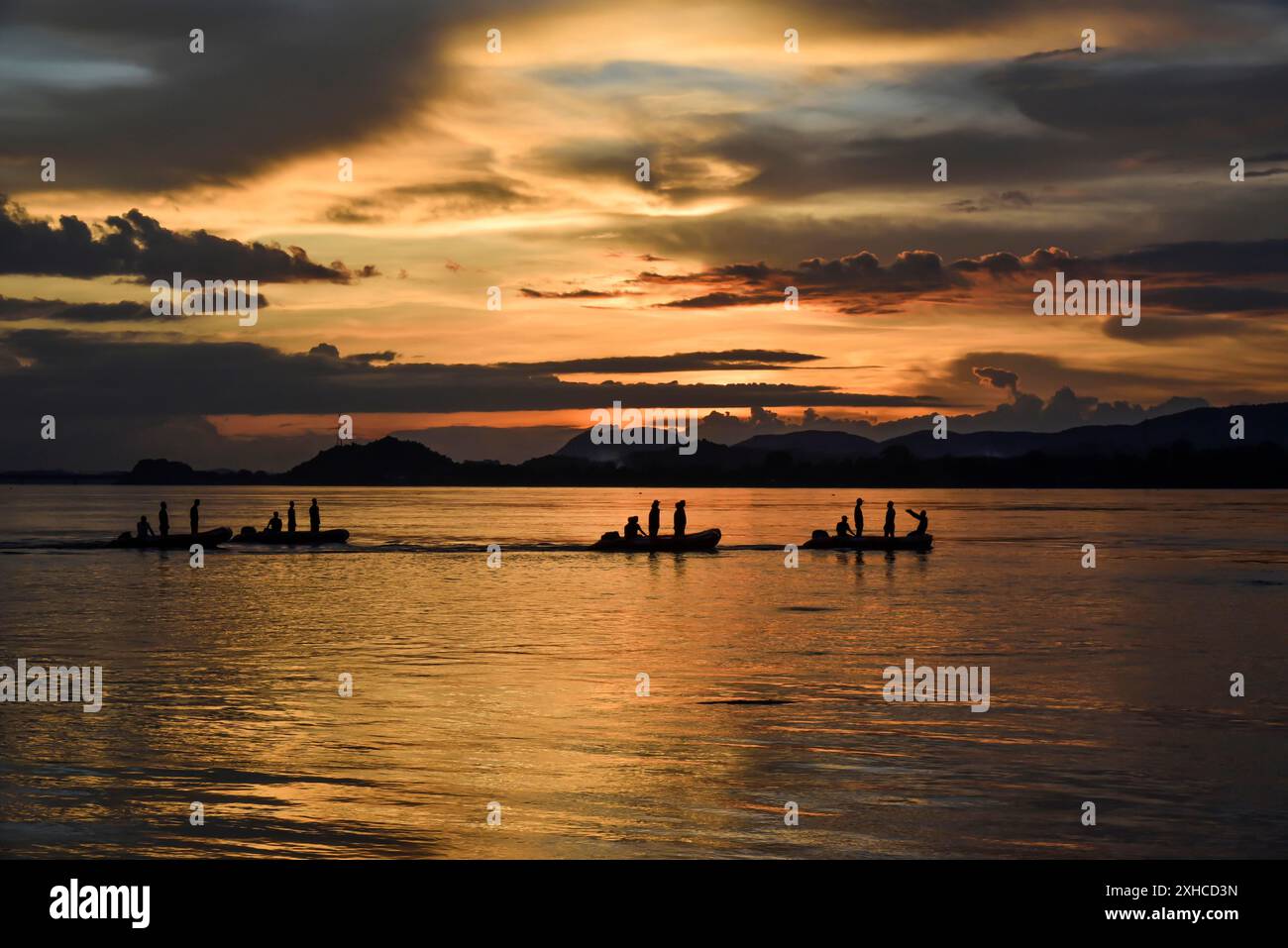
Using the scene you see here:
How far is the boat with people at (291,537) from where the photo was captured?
8338 centimetres

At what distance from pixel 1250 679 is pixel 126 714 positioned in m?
25.5

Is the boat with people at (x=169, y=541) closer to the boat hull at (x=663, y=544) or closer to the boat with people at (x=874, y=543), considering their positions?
the boat hull at (x=663, y=544)

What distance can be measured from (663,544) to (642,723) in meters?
51.6

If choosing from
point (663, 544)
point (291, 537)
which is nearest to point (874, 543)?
point (663, 544)

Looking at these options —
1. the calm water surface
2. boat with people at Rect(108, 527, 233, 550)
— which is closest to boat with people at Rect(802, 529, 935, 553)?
the calm water surface

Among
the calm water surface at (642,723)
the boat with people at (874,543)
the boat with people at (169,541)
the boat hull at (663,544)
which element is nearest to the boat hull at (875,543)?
the boat with people at (874,543)

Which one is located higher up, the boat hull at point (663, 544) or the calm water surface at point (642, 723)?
the boat hull at point (663, 544)

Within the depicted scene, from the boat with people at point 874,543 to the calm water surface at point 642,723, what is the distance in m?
20.8

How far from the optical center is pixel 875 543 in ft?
254

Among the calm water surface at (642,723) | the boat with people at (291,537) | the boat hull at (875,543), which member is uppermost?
the boat with people at (291,537)

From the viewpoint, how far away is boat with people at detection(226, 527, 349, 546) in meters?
83.4

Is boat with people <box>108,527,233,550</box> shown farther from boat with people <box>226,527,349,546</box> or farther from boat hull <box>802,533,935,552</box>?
boat hull <box>802,533,935,552</box>
